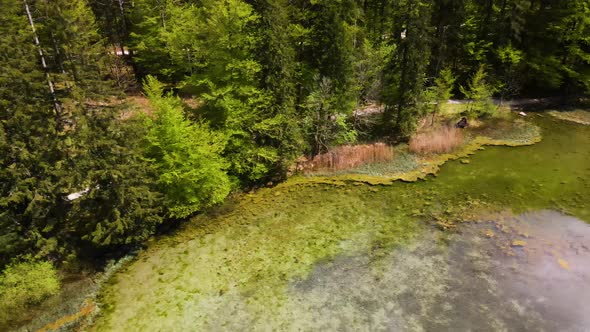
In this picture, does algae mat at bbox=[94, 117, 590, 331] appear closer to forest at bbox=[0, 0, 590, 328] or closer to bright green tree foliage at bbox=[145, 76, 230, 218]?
bright green tree foliage at bbox=[145, 76, 230, 218]

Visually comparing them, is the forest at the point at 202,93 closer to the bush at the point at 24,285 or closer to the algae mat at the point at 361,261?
the bush at the point at 24,285

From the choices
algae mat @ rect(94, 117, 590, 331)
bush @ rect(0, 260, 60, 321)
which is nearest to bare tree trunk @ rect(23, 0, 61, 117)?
bush @ rect(0, 260, 60, 321)

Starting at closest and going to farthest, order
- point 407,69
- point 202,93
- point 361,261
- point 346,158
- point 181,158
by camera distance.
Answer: point 361,261 < point 181,158 < point 202,93 < point 346,158 < point 407,69

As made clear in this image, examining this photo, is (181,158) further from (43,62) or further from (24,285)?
(24,285)

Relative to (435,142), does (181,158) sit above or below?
above

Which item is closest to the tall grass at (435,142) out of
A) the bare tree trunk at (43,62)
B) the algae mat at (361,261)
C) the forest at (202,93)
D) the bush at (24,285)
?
the forest at (202,93)

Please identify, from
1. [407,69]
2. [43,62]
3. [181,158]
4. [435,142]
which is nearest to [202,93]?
[181,158]

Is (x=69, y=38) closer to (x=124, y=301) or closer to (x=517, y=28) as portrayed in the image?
(x=124, y=301)
